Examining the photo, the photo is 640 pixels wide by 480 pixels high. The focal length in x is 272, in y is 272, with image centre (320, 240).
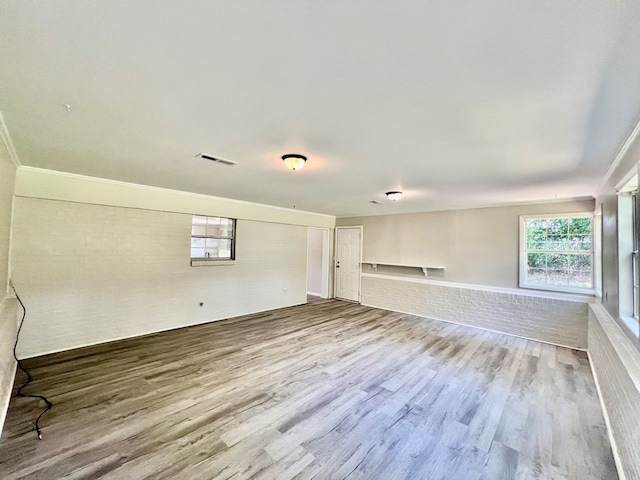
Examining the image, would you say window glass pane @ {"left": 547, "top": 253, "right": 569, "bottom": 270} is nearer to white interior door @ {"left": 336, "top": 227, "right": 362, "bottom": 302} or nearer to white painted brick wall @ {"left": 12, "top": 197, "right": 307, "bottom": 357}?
white interior door @ {"left": 336, "top": 227, "right": 362, "bottom": 302}

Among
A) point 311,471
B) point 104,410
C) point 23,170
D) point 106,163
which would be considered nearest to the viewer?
point 311,471

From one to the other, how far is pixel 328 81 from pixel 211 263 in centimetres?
468

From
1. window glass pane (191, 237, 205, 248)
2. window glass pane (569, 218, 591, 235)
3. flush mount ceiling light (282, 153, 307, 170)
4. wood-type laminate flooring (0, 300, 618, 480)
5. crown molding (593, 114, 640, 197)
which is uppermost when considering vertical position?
crown molding (593, 114, 640, 197)

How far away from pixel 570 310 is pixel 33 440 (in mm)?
6843

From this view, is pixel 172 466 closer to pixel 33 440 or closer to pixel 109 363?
pixel 33 440

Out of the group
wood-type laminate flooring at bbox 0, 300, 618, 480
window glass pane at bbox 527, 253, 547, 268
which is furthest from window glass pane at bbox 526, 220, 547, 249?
wood-type laminate flooring at bbox 0, 300, 618, 480

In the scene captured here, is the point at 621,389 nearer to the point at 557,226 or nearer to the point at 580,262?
the point at 580,262

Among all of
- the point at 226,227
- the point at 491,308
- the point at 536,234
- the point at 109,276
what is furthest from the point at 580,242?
the point at 109,276

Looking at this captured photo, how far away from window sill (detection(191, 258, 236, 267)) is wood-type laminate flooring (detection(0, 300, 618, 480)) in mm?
1527

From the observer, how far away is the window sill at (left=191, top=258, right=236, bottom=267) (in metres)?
5.25

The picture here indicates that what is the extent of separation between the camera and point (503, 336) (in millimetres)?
5012

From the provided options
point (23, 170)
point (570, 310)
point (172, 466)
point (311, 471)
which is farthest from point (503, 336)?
point (23, 170)

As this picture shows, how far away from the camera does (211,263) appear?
17.9 feet

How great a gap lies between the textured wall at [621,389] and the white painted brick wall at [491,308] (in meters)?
1.54
